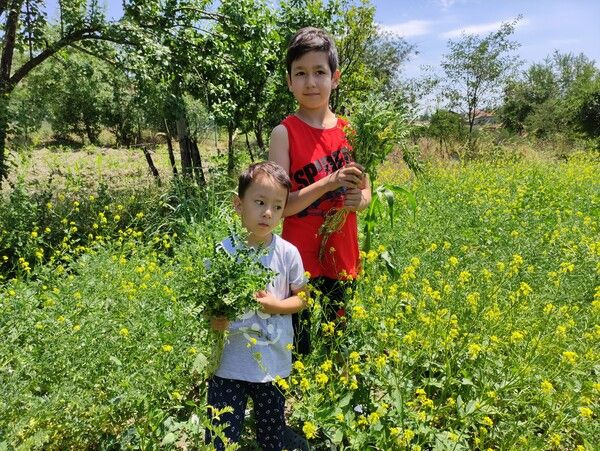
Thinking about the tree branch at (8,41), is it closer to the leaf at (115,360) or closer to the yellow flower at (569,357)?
the leaf at (115,360)

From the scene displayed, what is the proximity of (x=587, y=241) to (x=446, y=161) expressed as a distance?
742cm

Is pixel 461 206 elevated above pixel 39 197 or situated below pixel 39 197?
below

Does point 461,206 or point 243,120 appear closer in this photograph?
point 461,206

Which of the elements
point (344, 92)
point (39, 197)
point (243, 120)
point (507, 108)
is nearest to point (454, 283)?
point (39, 197)

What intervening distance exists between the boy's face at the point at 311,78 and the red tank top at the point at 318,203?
0.11m

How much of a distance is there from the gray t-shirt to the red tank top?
8.8 inches

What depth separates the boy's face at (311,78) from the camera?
6.47 feet

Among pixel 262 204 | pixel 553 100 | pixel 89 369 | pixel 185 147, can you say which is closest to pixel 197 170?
A: pixel 185 147

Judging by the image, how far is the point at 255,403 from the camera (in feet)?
6.40

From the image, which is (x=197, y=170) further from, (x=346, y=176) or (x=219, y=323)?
(x=219, y=323)

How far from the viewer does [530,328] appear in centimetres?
242

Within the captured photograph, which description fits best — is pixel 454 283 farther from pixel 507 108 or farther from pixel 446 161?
pixel 507 108

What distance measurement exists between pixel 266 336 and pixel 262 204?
0.53 meters

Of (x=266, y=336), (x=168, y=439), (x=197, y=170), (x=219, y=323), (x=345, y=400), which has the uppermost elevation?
(x=197, y=170)
